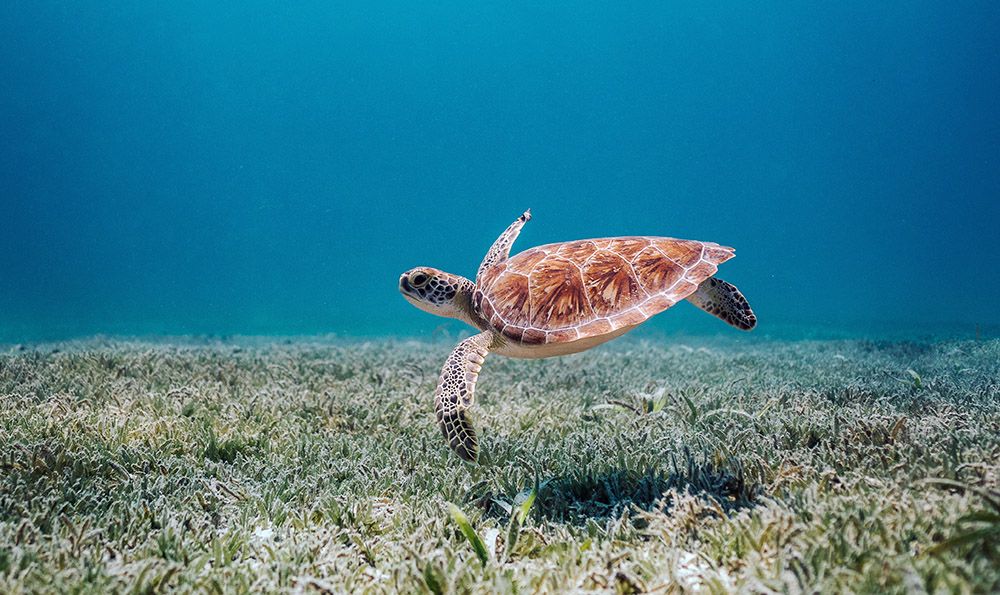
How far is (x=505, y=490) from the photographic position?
3312mm

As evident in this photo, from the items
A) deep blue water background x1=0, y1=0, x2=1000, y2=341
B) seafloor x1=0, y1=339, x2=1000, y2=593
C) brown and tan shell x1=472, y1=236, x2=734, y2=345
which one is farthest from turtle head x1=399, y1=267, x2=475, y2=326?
deep blue water background x1=0, y1=0, x2=1000, y2=341

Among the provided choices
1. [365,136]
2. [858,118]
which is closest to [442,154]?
[365,136]

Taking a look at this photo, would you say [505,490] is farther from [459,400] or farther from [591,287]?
[591,287]

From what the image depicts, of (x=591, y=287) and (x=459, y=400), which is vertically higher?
(x=591, y=287)

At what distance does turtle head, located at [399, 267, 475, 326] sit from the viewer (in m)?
3.87

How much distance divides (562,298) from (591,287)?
0.72 ft

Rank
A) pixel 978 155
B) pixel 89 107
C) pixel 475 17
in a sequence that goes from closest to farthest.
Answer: pixel 978 155 < pixel 89 107 < pixel 475 17

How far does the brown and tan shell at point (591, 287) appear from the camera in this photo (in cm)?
327

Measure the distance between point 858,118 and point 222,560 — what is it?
108970 millimetres

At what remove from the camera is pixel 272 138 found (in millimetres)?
110125

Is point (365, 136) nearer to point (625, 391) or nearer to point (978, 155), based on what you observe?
point (978, 155)

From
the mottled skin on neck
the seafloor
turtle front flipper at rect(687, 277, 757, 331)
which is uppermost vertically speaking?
the mottled skin on neck

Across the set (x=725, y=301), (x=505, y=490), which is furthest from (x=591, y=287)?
(x=505, y=490)

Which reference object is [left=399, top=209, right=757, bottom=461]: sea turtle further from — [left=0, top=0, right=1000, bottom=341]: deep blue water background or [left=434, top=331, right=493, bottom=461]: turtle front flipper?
[left=0, top=0, right=1000, bottom=341]: deep blue water background
